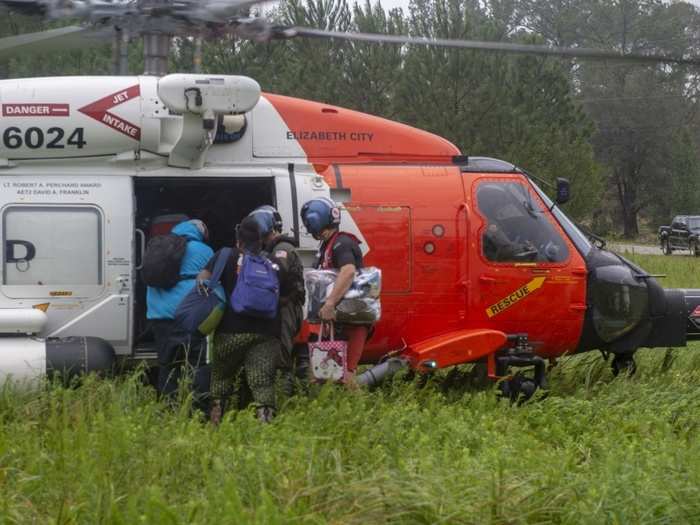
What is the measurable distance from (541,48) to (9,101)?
3.83 m

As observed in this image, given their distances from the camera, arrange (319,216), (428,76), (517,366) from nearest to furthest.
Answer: (319,216), (517,366), (428,76)

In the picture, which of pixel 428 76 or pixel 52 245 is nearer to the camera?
pixel 52 245

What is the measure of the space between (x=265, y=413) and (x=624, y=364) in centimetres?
345

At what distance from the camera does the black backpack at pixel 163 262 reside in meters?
7.58

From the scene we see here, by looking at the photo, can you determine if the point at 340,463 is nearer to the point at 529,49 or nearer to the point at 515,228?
the point at 529,49

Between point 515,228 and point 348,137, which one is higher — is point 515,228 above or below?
below

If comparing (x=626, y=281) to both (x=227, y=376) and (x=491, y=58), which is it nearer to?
(x=227, y=376)

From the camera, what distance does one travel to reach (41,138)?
26.6ft

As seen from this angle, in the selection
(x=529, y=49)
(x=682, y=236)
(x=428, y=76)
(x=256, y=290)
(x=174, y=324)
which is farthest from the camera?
(x=682, y=236)

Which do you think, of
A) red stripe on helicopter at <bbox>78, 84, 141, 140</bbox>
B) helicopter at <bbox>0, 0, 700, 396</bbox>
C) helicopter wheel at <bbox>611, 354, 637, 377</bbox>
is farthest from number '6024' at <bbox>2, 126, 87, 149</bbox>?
helicopter wheel at <bbox>611, 354, 637, 377</bbox>

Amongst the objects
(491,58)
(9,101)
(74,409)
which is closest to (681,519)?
(74,409)

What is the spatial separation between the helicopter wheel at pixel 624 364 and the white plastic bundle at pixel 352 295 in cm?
252

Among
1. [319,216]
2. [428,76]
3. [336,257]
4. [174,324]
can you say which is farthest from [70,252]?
[428,76]

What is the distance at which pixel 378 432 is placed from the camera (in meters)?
6.37
